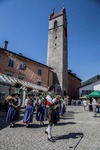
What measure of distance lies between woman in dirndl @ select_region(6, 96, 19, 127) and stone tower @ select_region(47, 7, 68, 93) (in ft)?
88.9

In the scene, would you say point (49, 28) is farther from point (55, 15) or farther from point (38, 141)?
point (38, 141)

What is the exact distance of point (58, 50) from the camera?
123ft

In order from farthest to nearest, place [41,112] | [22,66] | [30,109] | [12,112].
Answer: [22,66] < [41,112] < [30,109] < [12,112]

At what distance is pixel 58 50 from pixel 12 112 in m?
31.7

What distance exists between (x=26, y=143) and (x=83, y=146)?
6.13 ft

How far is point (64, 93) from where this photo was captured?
35.4 metres

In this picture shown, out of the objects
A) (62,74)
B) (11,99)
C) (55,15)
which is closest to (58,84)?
(62,74)

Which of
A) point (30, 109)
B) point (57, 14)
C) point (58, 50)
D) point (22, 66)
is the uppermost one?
point (57, 14)

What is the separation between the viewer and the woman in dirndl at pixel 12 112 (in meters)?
7.06

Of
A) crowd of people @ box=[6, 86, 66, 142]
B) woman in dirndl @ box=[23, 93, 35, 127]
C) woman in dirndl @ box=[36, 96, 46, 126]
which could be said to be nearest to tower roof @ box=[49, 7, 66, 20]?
woman in dirndl @ box=[36, 96, 46, 126]

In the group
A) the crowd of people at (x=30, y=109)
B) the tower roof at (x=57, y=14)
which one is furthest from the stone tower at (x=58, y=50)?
the crowd of people at (x=30, y=109)

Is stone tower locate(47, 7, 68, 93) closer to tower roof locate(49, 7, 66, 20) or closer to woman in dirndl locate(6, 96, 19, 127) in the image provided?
tower roof locate(49, 7, 66, 20)

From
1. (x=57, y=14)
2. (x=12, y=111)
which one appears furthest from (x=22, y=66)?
(x=57, y=14)

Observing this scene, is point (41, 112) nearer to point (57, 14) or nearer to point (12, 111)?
point (12, 111)
